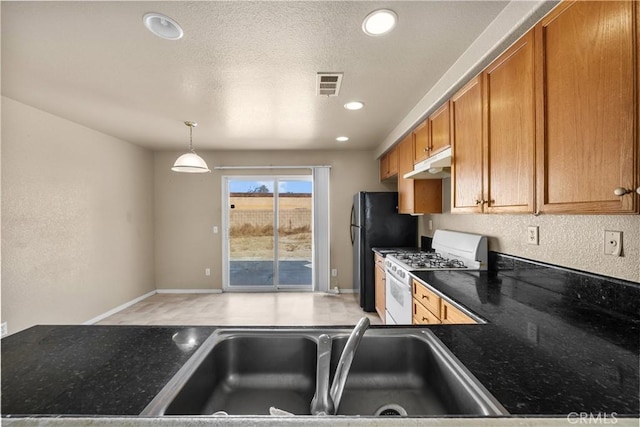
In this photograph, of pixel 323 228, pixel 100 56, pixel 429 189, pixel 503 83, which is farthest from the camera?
pixel 323 228

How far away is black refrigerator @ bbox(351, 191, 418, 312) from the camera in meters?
3.77

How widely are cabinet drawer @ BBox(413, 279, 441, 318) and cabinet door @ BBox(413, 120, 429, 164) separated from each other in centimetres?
130

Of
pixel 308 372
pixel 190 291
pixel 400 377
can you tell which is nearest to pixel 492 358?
pixel 400 377

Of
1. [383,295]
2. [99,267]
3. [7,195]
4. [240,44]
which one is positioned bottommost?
[383,295]

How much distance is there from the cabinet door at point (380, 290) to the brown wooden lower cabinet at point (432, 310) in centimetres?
107

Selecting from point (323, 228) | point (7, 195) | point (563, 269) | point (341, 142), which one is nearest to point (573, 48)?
point (563, 269)

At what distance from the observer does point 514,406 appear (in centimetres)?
A: 61

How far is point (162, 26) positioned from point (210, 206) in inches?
138

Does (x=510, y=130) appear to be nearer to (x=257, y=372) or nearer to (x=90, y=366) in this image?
(x=257, y=372)

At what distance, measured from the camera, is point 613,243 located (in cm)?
130

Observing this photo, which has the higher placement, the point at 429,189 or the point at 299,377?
the point at 429,189

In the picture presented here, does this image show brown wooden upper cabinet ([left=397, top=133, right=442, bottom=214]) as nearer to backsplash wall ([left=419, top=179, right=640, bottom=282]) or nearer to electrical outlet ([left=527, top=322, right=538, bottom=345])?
backsplash wall ([left=419, top=179, right=640, bottom=282])

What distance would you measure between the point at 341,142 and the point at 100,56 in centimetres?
300

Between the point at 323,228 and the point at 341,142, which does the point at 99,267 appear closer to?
the point at 323,228
